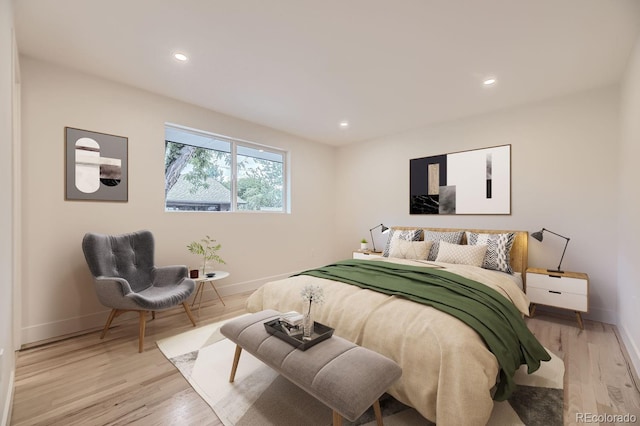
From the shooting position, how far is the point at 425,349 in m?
1.55

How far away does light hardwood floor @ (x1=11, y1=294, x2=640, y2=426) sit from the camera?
5.51 ft

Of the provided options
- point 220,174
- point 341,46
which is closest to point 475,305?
point 341,46

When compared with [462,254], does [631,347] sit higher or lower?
lower

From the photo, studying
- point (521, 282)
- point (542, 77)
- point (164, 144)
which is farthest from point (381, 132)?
point (164, 144)

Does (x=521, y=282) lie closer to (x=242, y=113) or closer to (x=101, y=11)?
(x=242, y=113)

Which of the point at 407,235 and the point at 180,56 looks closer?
the point at 180,56

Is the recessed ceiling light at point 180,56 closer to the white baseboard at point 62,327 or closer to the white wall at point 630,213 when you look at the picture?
the white baseboard at point 62,327

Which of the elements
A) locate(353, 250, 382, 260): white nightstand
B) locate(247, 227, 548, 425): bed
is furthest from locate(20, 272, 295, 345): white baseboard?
locate(353, 250, 382, 260): white nightstand

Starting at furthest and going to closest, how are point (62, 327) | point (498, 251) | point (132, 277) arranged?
point (498, 251) < point (132, 277) < point (62, 327)

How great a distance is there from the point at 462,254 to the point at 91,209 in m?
4.14

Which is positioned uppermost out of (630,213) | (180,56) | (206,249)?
(180,56)

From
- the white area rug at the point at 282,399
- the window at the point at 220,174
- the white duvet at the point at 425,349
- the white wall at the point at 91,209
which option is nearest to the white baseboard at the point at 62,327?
the white wall at the point at 91,209

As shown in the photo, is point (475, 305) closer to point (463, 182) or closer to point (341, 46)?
point (341, 46)

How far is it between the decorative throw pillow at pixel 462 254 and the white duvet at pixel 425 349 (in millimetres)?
1693
